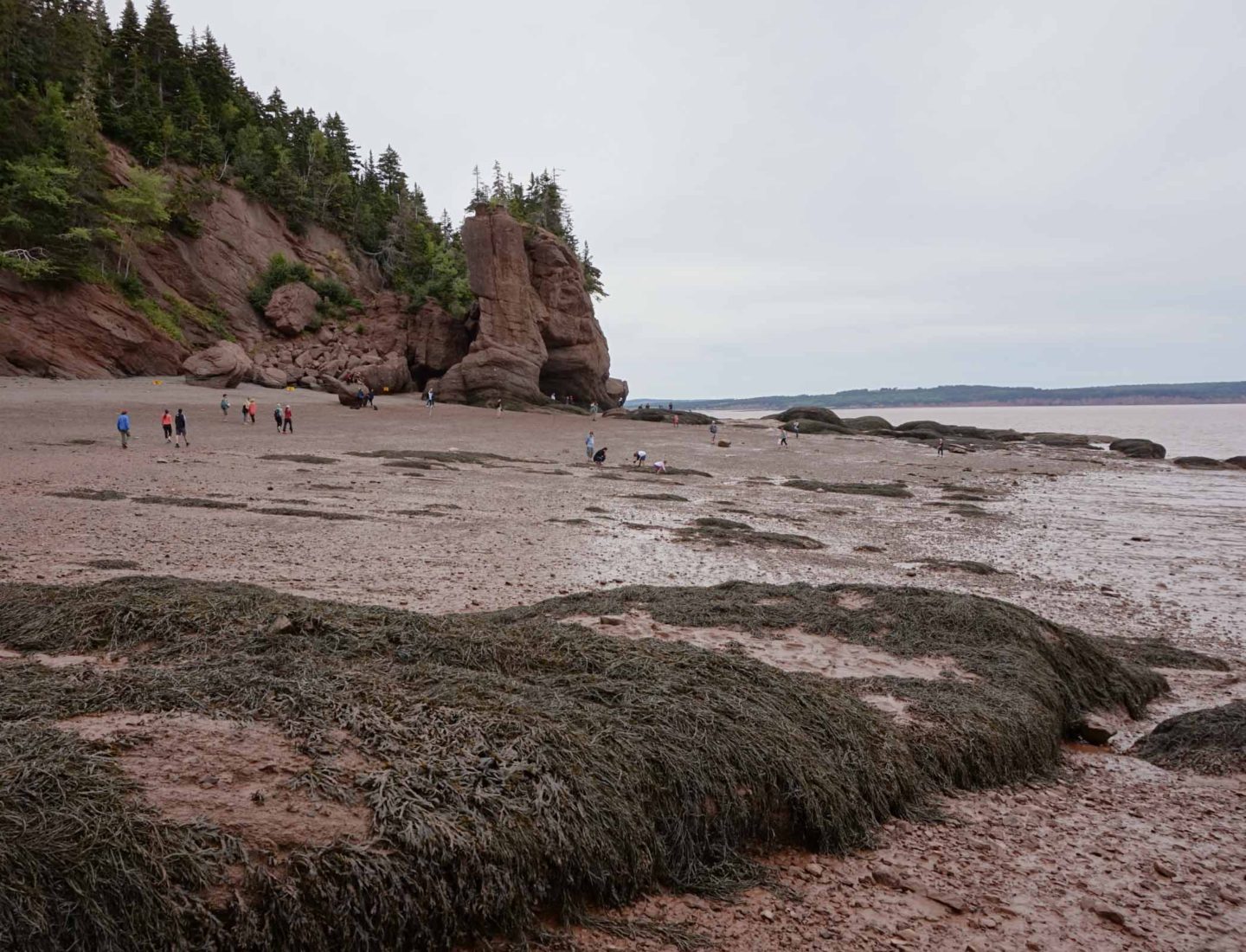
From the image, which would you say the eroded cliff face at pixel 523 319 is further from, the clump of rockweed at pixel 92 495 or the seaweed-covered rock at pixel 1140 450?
the seaweed-covered rock at pixel 1140 450

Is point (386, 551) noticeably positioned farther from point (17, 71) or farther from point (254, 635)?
point (17, 71)

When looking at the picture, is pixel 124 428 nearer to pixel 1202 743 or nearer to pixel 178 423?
pixel 178 423

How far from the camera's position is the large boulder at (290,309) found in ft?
161

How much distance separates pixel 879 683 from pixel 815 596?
267 centimetres

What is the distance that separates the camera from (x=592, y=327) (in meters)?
58.6

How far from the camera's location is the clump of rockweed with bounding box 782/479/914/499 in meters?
24.9

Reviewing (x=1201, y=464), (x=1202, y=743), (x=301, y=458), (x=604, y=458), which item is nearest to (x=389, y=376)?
(x=604, y=458)

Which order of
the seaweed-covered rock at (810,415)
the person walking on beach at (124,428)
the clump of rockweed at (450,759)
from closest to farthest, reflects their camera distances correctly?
1. the clump of rockweed at (450,759)
2. the person walking on beach at (124,428)
3. the seaweed-covered rock at (810,415)

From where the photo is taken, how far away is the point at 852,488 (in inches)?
1007

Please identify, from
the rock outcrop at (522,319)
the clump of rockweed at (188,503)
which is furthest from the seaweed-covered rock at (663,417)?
the clump of rockweed at (188,503)

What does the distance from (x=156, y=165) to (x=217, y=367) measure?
1964 cm

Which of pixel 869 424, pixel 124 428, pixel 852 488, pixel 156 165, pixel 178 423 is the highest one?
pixel 156 165

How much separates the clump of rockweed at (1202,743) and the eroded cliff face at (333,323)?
139ft

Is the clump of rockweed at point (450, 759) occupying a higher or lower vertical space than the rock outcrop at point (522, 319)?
lower
